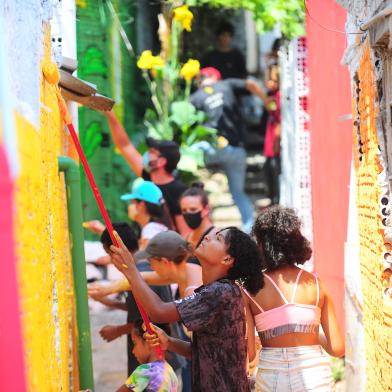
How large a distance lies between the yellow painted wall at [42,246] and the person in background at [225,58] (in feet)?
28.3

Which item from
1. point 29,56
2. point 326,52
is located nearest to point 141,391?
point 29,56

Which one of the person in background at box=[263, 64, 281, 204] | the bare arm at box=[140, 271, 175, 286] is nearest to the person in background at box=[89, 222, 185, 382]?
the bare arm at box=[140, 271, 175, 286]

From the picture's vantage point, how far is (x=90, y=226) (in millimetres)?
6840

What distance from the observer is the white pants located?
443 cm

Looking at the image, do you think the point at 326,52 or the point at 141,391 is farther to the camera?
the point at 326,52

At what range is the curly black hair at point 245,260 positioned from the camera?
4.36m

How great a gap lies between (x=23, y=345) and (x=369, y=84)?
2725 millimetres

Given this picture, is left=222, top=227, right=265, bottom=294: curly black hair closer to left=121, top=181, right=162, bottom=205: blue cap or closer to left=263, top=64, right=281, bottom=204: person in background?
left=121, top=181, right=162, bottom=205: blue cap

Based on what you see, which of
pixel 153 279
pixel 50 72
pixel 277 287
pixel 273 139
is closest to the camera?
pixel 50 72

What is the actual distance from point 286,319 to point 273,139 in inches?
288

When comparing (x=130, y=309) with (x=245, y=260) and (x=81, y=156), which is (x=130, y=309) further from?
(x=81, y=156)

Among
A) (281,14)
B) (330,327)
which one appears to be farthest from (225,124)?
(330,327)

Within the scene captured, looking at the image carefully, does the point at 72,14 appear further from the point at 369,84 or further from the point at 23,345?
the point at 23,345

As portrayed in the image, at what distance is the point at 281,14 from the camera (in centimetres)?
997
